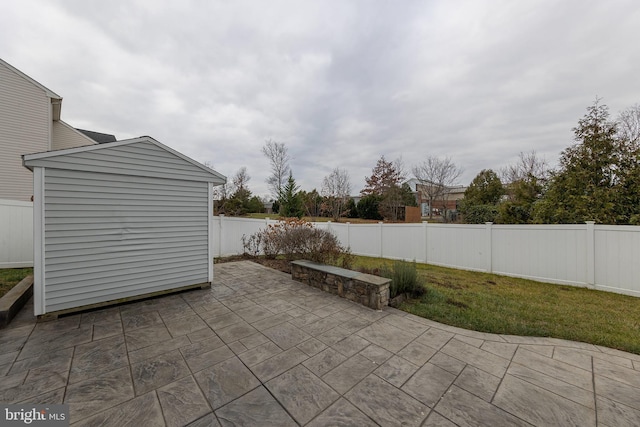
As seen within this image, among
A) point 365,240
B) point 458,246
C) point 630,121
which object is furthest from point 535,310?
point 630,121

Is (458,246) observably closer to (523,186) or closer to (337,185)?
(523,186)

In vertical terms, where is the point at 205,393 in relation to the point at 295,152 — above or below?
below

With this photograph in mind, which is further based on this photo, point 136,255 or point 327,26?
point 327,26

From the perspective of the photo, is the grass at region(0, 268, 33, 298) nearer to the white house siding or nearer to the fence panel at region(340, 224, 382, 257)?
the white house siding

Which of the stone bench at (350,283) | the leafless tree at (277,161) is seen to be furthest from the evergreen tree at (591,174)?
the leafless tree at (277,161)

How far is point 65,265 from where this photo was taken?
12.0 feet

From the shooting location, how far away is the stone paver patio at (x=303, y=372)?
1.85 meters

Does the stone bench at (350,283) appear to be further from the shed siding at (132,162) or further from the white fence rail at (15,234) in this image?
the white fence rail at (15,234)

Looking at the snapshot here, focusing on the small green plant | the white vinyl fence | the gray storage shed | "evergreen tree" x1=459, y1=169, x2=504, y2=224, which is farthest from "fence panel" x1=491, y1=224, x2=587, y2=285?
"evergreen tree" x1=459, y1=169, x2=504, y2=224

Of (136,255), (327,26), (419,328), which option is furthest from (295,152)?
(419,328)

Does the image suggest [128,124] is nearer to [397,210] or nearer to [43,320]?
[43,320]

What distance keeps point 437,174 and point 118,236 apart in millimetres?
20728

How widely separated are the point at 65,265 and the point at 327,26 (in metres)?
7.80

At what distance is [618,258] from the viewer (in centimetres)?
507
